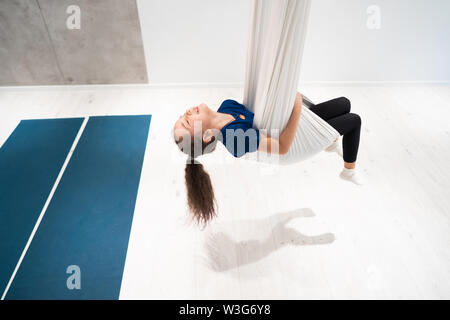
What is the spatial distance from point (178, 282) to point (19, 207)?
1.26 m

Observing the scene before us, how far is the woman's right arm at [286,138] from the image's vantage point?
1.50 metres

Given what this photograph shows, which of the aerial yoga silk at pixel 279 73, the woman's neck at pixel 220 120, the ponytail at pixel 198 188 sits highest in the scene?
the aerial yoga silk at pixel 279 73

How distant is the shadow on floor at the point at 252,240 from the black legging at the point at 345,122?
0.50 metres

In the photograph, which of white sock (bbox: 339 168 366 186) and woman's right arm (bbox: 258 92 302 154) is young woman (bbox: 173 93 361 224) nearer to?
woman's right arm (bbox: 258 92 302 154)

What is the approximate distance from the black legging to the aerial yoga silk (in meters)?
0.19

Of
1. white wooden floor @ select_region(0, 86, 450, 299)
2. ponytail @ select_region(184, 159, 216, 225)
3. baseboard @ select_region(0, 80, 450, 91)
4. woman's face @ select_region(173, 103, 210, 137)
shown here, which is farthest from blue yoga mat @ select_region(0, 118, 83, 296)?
woman's face @ select_region(173, 103, 210, 137)

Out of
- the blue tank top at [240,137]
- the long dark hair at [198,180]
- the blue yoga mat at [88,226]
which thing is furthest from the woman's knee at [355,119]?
the blue yoga mat at [88,226]

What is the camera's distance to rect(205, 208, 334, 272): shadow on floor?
181 cm

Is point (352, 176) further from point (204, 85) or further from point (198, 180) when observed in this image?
point (204, 85)

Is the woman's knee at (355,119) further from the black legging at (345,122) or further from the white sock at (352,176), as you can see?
the white sock at (352,176)

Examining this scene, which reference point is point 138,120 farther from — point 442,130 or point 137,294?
point 442,130

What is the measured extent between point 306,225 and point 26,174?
2.08 meters

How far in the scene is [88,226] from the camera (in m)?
1.98

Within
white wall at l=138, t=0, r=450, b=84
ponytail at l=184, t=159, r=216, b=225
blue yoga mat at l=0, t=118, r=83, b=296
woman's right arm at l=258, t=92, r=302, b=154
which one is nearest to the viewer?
woman's right arm at l=258, t=92, r=302, b=154
